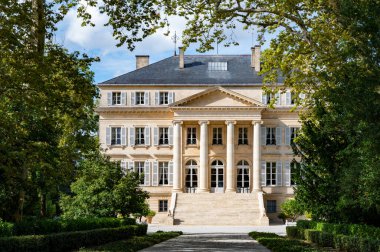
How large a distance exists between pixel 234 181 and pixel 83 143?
3417 cm

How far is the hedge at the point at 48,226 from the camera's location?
52.8 ft

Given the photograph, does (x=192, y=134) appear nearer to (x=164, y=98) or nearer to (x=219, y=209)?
(x=164, y=98)

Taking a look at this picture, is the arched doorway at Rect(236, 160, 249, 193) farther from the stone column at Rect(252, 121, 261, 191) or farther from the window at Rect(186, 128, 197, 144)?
the window at Rect(186, 128, 197, 144)

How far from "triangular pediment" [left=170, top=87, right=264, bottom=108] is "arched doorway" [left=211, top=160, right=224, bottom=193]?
5.10 metres

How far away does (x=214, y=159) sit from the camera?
5525cm

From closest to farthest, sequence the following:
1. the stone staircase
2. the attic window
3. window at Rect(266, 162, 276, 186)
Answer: the stone staircase < window at Rect(266, 162, 276, 186) < the attic window

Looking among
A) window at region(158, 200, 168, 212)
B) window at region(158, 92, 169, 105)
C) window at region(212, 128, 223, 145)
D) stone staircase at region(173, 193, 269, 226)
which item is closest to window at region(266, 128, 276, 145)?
window at region(212, 128, 223, 145)

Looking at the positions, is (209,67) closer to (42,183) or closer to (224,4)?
(42,183)

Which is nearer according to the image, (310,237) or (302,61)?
(310,237)

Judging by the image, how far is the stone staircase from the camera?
47000 mm

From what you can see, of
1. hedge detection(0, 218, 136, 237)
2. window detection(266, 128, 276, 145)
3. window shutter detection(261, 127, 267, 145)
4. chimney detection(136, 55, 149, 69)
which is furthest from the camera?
chimney detection(136, 55, 149, 69)

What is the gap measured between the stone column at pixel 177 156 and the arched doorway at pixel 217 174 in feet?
9.29

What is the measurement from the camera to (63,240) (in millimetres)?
17344

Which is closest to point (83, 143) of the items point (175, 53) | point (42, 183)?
point (42, 183)
